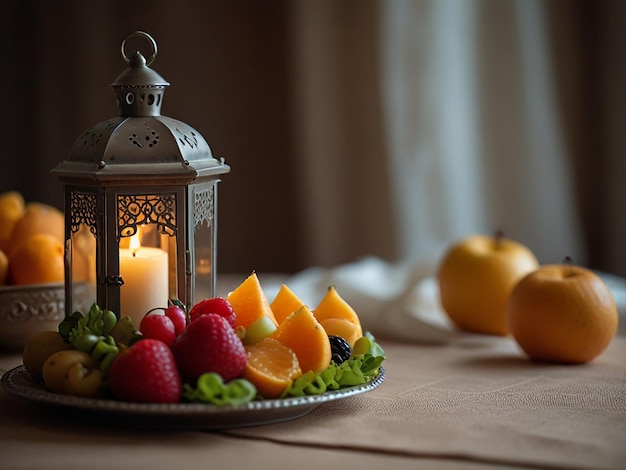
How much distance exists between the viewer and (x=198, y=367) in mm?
888

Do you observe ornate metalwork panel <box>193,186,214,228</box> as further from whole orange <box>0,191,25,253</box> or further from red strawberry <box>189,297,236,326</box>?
whole orange <box>0,191,25,253</box>

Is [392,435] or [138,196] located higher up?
[138,196]

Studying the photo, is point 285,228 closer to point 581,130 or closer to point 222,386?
point 581,130

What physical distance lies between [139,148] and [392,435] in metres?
0.45

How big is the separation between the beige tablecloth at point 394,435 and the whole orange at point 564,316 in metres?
0.10

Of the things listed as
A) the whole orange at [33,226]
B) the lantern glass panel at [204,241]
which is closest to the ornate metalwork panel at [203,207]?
the lantern glass panel at [204,241]

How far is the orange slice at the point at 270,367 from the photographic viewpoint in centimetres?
91

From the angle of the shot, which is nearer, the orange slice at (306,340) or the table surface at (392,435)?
the table surface at (392,435)

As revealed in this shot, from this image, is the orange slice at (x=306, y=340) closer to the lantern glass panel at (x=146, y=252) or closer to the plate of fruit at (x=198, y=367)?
the plate of fruit at (x=198, y=367)

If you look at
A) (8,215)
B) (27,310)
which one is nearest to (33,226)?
(8,215)

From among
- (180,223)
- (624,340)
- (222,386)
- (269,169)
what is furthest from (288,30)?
(222,386)

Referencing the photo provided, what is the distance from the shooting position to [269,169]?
10.3 ft

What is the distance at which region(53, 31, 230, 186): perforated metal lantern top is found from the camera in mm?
1038

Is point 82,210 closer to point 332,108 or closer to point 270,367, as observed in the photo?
point 270,367
